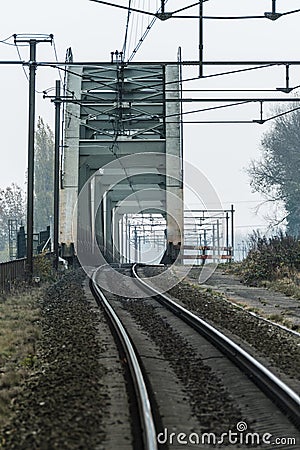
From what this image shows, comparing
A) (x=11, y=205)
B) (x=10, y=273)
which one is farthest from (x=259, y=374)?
(x=11, y=205)

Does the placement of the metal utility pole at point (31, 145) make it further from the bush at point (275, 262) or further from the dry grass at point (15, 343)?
the bush at point (275, 262)

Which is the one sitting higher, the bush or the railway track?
the bush

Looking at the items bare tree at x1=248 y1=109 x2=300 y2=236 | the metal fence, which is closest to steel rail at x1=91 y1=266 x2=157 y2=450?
the metal fence

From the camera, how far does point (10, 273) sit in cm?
2320

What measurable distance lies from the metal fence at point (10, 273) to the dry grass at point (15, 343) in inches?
48.5

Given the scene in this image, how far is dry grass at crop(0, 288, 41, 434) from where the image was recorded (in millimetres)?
8891

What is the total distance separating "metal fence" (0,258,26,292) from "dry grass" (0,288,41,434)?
48.5 inches

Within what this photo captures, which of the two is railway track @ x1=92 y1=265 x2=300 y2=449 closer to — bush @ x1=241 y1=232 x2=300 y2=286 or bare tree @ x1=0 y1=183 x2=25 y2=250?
bush @ x1=241 y1=232 x2=300 y2=286

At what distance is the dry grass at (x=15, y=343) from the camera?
889 cm

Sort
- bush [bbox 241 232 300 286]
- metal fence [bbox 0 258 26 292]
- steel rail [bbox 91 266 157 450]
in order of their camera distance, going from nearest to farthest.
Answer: steel rail [bbox 91 266 157 450], metal fence [bbox 0 258 26 292], bush [bbox 241 232 300 286]

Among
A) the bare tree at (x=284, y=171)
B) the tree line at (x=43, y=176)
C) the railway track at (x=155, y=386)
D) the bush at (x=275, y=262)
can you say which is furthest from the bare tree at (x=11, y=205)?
the railway track at (x=155, y=386)

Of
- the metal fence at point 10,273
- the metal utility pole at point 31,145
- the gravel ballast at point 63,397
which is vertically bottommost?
the gravel ballast at point 63,397

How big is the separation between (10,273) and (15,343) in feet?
35.2

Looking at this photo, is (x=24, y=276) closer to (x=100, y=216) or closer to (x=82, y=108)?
(x=82, y=108)
